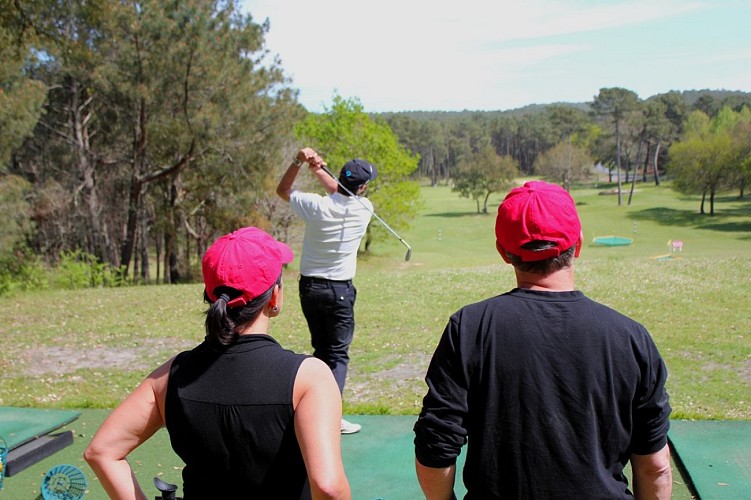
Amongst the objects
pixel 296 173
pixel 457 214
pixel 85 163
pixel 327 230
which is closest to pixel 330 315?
pixel 327 230

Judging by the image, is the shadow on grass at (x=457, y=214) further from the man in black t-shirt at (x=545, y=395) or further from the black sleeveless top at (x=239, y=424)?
the black sleeveless top at (x=239, y=424)

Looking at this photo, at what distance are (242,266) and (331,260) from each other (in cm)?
259

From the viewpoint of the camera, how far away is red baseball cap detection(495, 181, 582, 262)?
6.70 ft

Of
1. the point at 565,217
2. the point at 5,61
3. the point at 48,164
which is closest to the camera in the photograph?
the point at 565,217

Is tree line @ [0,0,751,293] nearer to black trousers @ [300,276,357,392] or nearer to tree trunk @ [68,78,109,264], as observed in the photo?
tree trunk @ [68,78,109,264]

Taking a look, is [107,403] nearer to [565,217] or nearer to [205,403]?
[205,403]

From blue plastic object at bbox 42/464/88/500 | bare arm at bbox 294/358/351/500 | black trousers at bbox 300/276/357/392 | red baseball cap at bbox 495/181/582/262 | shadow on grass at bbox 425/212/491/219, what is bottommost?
shadow on grass at bbox 425/212/491/219

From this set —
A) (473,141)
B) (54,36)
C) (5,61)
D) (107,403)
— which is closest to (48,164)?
(5,61)

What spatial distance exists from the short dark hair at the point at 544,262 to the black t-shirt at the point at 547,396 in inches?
3.4

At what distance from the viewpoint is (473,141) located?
133625 mm

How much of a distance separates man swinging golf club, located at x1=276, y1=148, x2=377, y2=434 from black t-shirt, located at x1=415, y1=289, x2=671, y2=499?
2.68 metres

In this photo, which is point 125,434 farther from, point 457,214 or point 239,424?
point 457,214

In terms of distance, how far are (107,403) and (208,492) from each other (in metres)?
4.58

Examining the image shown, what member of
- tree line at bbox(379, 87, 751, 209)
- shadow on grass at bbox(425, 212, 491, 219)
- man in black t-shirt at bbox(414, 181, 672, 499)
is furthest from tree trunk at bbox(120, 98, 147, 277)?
tree line at bbox(379, 87, 751, 209)
